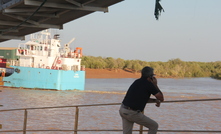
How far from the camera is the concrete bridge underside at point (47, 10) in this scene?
742 cm

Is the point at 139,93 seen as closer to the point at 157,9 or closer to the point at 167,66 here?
the point at 157,9

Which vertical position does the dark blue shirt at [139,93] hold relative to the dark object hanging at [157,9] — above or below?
below

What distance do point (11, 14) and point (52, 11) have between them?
0.75 metres

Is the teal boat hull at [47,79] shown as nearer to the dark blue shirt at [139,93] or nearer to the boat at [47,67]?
the boat at [47,67]

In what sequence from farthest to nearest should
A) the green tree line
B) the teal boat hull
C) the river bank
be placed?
the green tree line < the river bank < the teal boat hull

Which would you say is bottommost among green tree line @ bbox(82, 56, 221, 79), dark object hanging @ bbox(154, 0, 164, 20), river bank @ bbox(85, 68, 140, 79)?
river bank @ bbox(85, 68, 140, 79)

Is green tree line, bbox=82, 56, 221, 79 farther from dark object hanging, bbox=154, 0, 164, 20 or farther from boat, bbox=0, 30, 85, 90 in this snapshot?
dark object hanging, bbox=154, 0, 164, 20

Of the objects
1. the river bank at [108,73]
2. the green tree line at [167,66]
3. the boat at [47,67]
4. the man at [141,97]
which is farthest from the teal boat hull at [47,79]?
the green tree line at [167,66]

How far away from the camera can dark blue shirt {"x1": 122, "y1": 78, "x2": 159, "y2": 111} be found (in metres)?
5.69

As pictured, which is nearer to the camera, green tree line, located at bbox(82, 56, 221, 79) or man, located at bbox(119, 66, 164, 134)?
man, located at bbox(119, 66, 164, 134)

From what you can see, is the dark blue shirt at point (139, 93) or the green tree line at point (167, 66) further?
the green tree line at point (167, 66)

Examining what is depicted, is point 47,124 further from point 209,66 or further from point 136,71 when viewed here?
point 209,66

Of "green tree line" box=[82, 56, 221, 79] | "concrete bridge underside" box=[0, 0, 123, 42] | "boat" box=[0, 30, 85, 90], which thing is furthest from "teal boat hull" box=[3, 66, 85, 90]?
"green tree line" box=[82, 56, 221, 79]

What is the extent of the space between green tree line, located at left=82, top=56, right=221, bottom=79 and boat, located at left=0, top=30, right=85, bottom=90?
39881 mm
